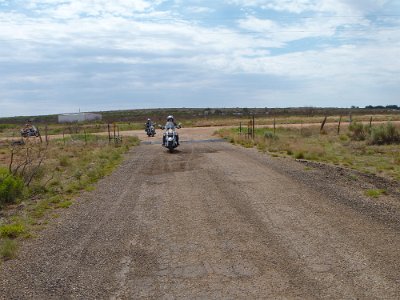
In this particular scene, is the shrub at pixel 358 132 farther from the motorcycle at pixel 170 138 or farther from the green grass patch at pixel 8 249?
the green grass patch at pixel 8 249

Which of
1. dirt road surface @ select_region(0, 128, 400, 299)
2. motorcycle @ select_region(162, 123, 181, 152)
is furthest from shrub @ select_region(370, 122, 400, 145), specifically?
dirt road surface @ select_region(0, 128, 400, 299)

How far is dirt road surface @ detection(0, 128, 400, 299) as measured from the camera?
573 cm

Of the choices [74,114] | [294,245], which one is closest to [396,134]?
[294,245]

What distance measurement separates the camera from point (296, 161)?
19.7 meters

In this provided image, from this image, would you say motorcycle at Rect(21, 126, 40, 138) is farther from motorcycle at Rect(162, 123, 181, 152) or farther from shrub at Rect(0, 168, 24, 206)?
motorcycle at Rect(162, 123, 181, 152)

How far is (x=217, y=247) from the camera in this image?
7.27m

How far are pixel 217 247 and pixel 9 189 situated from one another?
753cm

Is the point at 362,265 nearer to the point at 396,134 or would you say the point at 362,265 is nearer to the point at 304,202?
the point at 304,202

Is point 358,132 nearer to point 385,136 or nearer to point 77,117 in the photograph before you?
point 385,136

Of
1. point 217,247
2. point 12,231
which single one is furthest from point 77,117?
point 217,247

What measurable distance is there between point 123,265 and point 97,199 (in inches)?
220

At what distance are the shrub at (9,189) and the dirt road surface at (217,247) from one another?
207 centimetres

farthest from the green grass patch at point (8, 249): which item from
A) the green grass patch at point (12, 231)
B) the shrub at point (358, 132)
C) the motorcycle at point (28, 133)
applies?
the shrub at point (358, 132)

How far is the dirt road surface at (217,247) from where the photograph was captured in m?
5.73
